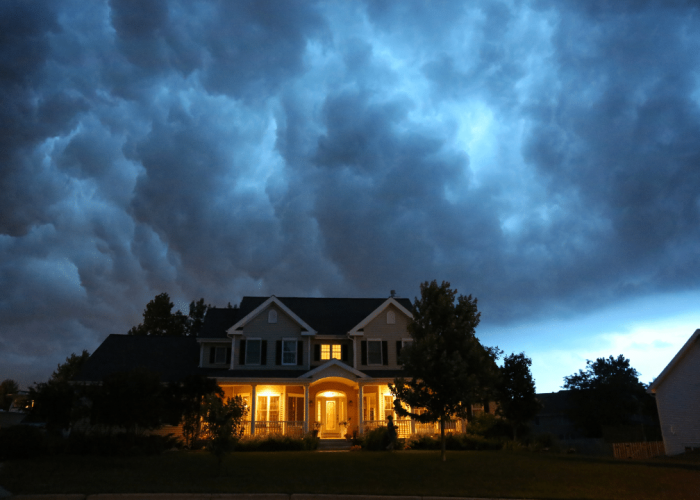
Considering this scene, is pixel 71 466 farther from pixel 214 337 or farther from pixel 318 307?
pixel 318 307

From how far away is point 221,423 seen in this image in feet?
45.9

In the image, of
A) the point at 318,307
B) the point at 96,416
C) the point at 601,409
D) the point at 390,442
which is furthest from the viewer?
the point at 601,409

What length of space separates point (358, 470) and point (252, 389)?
52.3 feet

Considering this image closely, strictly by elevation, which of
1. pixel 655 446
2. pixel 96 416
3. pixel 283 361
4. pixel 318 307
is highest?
pixel 318 307

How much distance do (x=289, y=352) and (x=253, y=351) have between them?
87.3 inches

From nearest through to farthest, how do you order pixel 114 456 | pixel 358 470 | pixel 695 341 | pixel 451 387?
1. pixel 358 470
2. pixel 451 387
3. pixel 114 456
4. pixel 695 341

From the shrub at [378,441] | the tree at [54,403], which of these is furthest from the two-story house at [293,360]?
the tree at [54,403]

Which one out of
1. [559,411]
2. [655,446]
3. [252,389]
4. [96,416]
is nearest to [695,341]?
[655,446]

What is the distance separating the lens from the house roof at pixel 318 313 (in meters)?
33.4

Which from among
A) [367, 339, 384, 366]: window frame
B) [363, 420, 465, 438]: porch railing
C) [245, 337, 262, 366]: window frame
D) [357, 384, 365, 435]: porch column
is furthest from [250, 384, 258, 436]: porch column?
[367, 339, 384, 366]: window frame

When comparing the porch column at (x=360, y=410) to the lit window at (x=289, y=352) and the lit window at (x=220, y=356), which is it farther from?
the lit window at (x=220, y=356)

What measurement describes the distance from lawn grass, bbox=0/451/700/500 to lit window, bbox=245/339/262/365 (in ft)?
46.9

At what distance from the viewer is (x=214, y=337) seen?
32.3 metres

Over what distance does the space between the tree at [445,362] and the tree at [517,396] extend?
973cm
